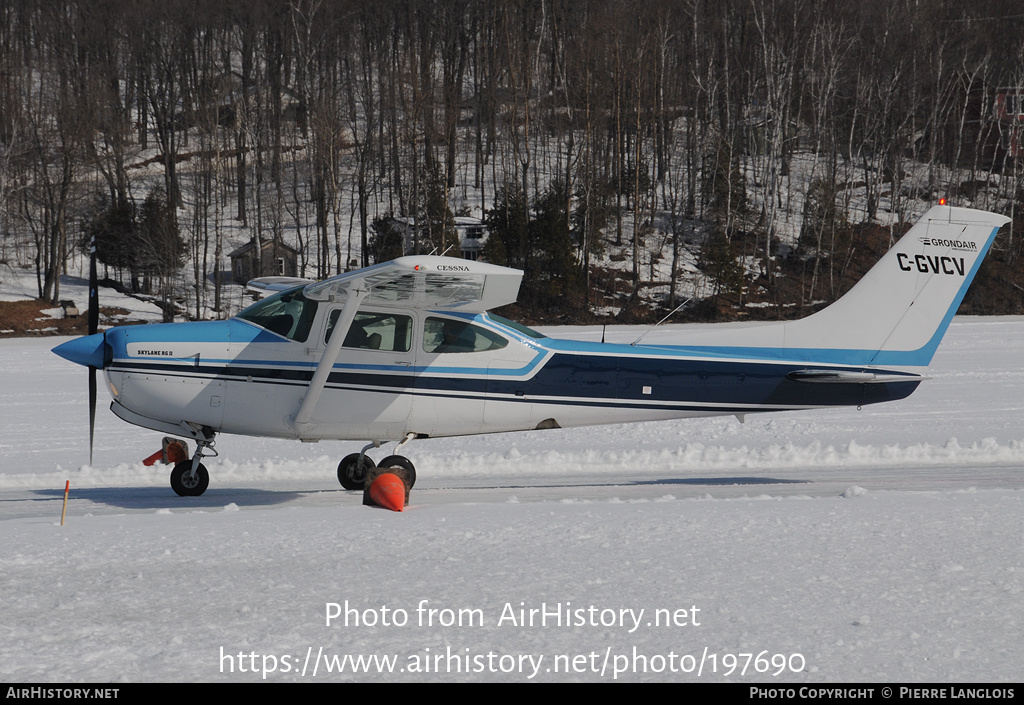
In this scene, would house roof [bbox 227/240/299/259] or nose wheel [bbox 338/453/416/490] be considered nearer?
nose wheel [bbox 338/453/416/490]

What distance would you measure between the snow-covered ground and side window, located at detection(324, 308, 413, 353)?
1.48 metres

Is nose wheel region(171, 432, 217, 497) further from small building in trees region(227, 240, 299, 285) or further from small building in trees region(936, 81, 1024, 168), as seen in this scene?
small building in trees region(936, 81, 1024, 168)

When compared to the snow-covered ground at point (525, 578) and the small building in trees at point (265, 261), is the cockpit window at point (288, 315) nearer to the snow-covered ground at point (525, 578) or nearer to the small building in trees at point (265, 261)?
the snow-covered ground at point (525, 578)

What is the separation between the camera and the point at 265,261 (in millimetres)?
38781

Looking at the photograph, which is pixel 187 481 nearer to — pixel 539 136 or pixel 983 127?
pixel 539 136

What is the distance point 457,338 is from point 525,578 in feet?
13.0

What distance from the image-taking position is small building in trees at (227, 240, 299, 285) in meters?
38.3

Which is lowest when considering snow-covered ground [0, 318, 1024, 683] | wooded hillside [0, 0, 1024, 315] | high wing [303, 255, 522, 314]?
snow-covered ground [0, 318, 1024, 683]

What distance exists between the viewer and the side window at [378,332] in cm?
825

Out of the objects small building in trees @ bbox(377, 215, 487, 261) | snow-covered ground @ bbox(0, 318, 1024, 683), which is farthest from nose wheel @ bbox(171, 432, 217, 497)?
small building in trees @ bbox(377, 215, 487, 261)

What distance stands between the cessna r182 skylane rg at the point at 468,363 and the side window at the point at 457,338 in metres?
0.01

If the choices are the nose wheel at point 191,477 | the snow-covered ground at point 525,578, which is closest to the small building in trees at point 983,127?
the snow-covered ground at point 525,578
